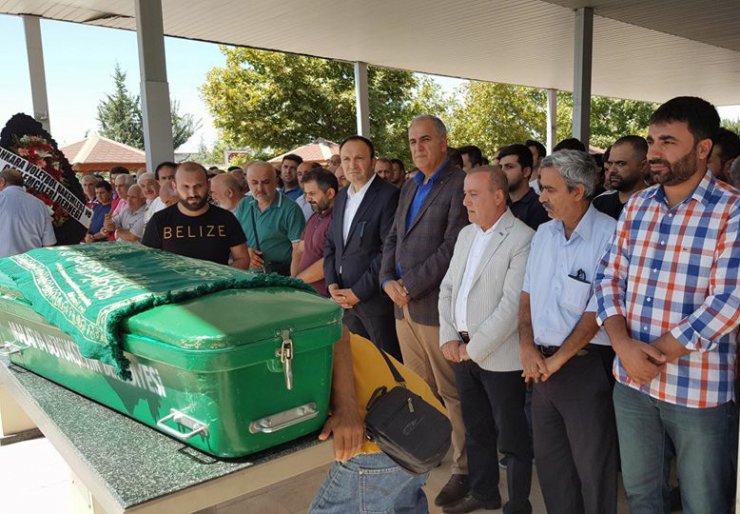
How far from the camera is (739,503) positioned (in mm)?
1688

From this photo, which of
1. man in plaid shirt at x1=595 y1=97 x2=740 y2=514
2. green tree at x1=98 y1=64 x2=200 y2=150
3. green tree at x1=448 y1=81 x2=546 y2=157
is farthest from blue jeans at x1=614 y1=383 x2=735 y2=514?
green tree at x1=98 y1=64 x2=200 y2=150

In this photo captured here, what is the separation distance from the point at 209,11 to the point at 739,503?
9539 millimetres

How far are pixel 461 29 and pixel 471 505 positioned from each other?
1021 cm

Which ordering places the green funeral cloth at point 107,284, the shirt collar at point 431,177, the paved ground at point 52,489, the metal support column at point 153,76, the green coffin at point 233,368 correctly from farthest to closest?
1. the metal support column at point 153,76
2. the shirt collar at point 431,177
3. the paved ground at point 52,489
4. the green funeral cloth at point 107,284
5. the green coffin at point 233,368

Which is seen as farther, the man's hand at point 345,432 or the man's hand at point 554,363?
the man's hand at point 554,363

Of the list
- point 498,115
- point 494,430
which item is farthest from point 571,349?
point 498,115

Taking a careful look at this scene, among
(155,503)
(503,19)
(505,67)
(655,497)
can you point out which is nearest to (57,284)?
(155,503)

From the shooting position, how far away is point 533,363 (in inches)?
98.0

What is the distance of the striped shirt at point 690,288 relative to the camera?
6.23 feet

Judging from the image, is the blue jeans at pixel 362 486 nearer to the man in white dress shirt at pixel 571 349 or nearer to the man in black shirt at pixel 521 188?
the man in white dress shirt at pixel 571 349

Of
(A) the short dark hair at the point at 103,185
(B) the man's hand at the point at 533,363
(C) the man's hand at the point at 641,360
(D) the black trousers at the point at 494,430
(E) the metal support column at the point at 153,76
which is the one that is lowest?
(D) the black trousers at the point at 494,430

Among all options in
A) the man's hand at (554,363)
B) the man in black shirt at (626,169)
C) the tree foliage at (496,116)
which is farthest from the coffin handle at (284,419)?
the tree foliage at (496,116)

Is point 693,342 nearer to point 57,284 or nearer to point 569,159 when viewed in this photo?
point 569,159

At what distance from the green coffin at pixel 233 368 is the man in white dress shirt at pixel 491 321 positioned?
1.55 m
